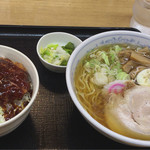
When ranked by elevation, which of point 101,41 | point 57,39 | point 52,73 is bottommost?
point 52,73

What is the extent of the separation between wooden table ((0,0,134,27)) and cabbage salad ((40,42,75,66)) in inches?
17.5

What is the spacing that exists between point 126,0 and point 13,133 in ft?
6.43

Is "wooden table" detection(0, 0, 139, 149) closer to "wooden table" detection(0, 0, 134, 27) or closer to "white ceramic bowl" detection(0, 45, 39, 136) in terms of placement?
"wooden table" detection(0, 0, 134, 27)

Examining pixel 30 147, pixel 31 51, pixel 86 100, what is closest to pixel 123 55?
pixel 86 100

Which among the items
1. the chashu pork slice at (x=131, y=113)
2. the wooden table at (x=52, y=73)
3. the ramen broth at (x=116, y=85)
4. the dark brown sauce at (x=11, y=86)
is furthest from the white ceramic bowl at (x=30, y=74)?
the chashu pork slice at (x=131, y=113)

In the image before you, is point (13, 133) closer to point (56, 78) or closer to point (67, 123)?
point (67, 123)

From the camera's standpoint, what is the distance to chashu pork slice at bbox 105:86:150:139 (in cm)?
107

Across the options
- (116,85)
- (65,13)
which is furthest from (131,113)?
(65,13)

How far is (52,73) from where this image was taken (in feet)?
5.03

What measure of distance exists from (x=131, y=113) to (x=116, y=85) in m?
0.24

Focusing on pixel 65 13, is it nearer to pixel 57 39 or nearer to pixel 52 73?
pixel 57 39

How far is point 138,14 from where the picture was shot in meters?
2.10

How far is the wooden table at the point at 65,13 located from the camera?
6.65ft

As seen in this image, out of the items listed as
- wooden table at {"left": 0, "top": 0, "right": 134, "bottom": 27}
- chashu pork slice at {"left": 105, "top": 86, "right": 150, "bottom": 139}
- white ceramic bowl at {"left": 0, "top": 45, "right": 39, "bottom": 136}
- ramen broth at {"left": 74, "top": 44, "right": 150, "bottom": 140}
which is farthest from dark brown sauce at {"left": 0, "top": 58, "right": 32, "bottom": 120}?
wooden table at {"left": 0, "top": 0, "right": 134, "bottom": 27}
